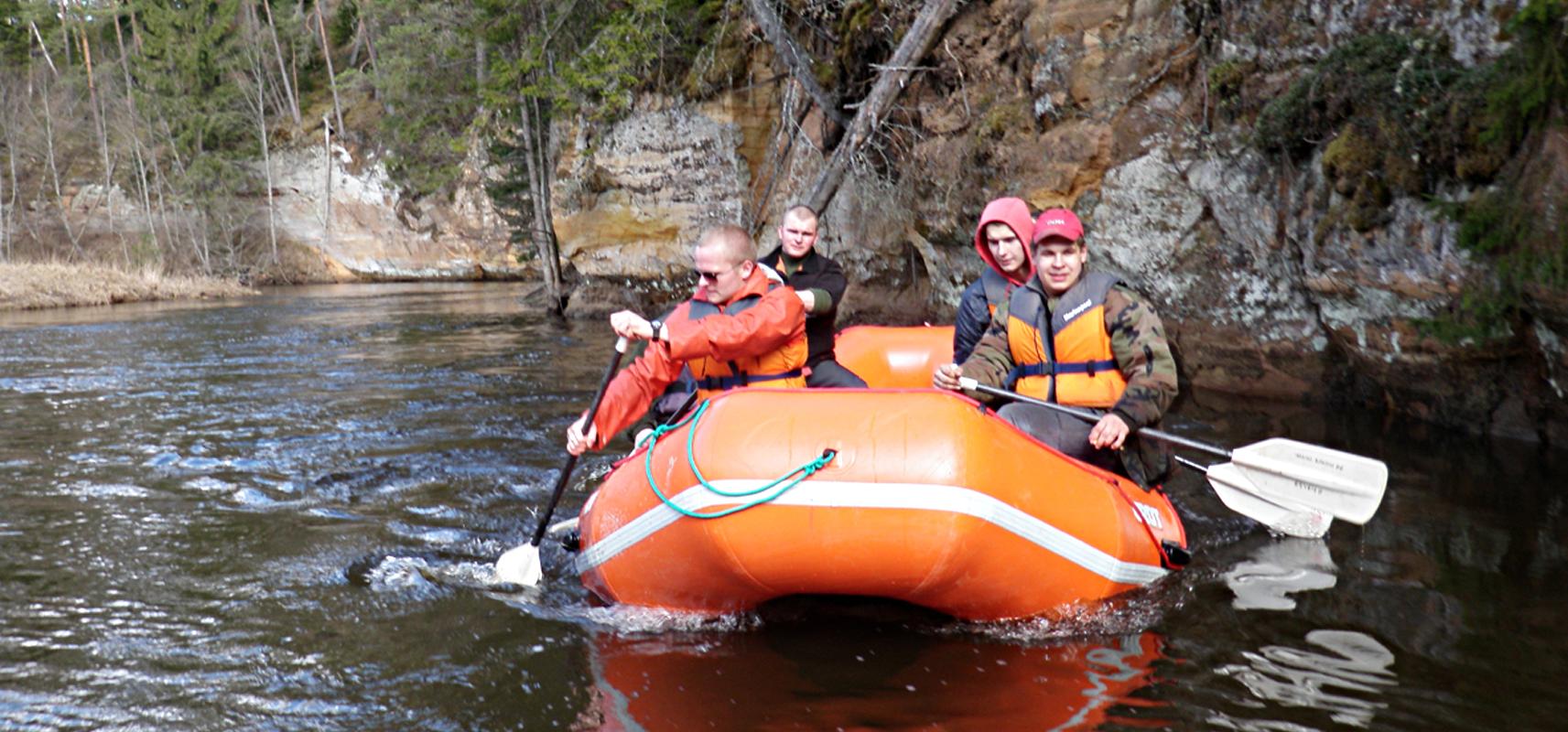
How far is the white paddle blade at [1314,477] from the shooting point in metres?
4.33

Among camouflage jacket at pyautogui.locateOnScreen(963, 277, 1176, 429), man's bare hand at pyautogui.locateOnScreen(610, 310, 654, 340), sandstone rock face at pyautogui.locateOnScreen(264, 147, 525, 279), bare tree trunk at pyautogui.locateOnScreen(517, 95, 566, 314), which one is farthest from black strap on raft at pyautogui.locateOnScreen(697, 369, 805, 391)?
sandstone rock face at pyautogui.locateOnScreen(264, 147, 525, 279)

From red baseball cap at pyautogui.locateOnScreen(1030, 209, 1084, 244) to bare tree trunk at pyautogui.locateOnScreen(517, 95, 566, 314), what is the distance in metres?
14.7

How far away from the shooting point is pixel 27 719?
10.4ft

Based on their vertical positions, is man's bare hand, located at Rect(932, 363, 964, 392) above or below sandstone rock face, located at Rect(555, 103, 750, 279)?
below

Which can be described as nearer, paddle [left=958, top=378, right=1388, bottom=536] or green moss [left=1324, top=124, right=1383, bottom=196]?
paddle [left=958, top=378, right=1388, bottom=536]

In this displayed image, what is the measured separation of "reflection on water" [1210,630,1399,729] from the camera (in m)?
3.09

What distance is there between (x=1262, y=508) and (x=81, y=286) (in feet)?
74.8

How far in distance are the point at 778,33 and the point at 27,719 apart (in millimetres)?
9961

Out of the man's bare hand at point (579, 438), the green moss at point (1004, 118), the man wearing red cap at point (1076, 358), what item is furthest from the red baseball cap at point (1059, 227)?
the green moss at point (1004, 118)

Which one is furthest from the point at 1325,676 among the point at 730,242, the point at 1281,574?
the point at 730,242

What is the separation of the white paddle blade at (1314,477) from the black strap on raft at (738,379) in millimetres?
1766

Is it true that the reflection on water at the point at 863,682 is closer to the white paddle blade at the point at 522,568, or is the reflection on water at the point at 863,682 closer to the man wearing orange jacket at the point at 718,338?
the white paddle blade at the point at 522,568

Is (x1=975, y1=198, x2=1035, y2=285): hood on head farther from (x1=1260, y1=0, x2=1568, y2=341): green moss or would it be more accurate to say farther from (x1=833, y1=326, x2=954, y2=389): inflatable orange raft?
(x1=1260, y1=0, x2=1568, y2=341): green moss

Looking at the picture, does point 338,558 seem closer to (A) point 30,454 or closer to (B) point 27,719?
(B) point 27,719
